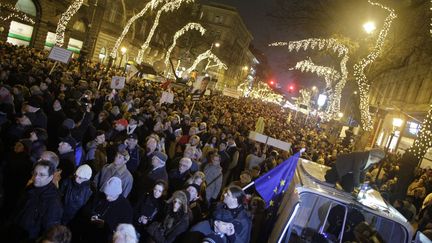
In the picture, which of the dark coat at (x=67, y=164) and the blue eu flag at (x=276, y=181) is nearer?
the dark coat at (x=67, y=164)

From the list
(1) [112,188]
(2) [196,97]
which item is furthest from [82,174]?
(2) [196,97]

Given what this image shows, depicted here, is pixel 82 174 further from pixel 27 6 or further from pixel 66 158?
pixel 27 6

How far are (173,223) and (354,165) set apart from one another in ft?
9.30

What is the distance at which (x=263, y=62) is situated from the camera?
492ft

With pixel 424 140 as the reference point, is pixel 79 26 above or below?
above

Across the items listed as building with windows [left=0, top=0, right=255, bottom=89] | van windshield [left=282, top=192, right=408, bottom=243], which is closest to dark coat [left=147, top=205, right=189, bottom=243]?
van windshield [left=282, top=192, right=408, bottom=243]

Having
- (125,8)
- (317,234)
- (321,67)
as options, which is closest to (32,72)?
(317,234)

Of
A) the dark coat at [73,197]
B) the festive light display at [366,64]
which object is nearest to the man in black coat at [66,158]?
the dark coat at [73,197]

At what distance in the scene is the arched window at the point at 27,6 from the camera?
3002cm

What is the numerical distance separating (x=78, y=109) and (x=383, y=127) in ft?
91.5

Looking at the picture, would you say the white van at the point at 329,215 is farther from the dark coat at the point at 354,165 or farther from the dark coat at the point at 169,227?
the dark coat at the point at 169,227

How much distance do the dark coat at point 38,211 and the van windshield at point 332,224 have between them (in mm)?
3123

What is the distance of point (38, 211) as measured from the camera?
13.4ft

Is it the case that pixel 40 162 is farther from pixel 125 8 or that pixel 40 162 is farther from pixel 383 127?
pixel 125 8
